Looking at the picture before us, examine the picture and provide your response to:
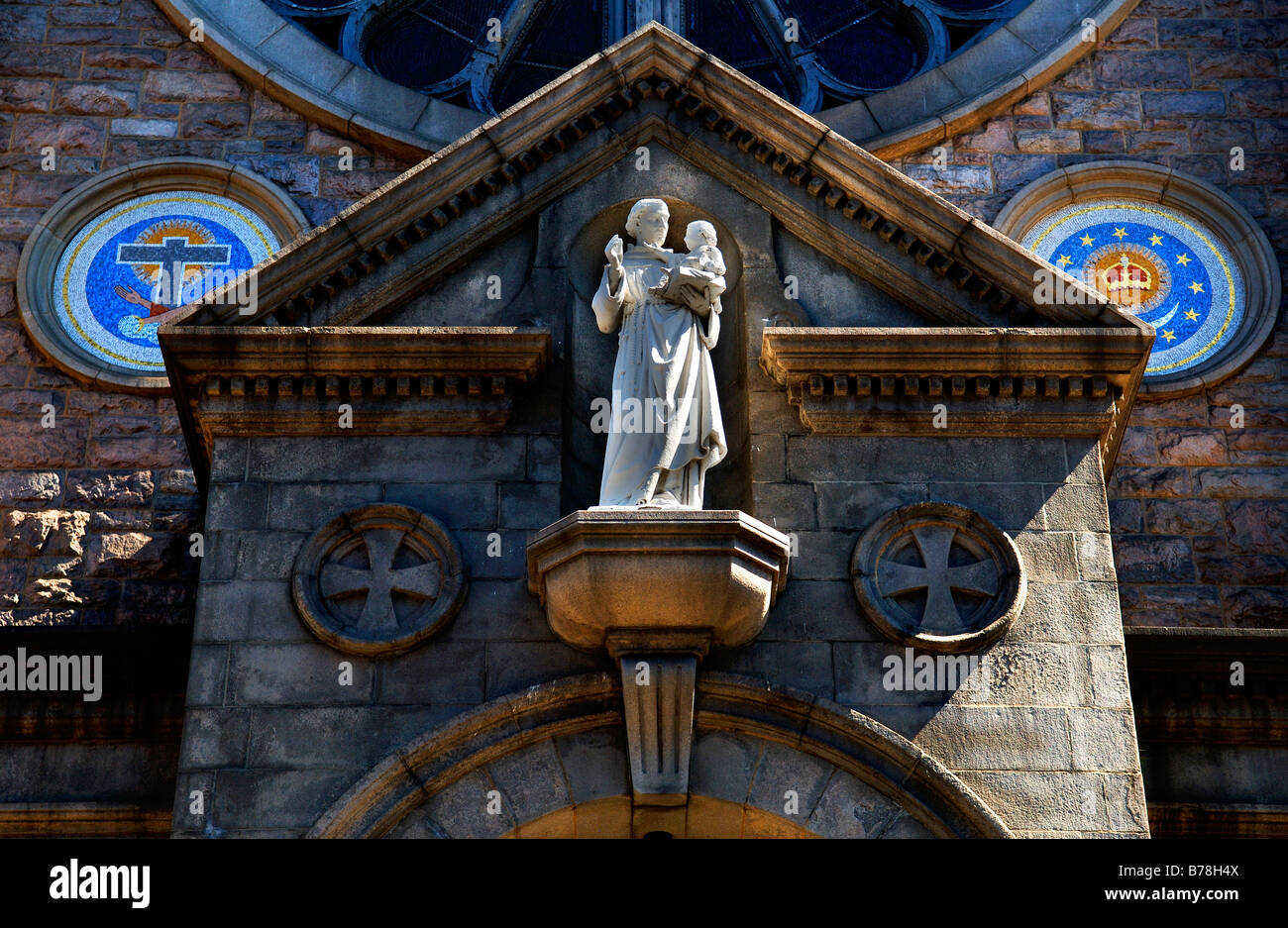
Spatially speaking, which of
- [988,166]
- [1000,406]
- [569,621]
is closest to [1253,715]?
[1000,406]

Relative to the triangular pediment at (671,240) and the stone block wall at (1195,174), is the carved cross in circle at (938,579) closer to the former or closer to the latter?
the triangular pediment at (671,240)

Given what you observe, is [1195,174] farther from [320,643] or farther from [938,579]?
[320,643]

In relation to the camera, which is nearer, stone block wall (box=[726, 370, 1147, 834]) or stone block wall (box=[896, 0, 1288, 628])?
stone block wall (box=[726, 370, 1147, 834])

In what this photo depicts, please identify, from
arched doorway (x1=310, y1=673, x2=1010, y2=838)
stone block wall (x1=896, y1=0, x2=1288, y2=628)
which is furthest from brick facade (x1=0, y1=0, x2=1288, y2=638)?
arched doorway (x1=310, y1=673, x2=1010, y2=838)

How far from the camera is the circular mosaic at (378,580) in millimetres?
11938

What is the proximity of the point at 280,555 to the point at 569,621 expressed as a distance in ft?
5.89

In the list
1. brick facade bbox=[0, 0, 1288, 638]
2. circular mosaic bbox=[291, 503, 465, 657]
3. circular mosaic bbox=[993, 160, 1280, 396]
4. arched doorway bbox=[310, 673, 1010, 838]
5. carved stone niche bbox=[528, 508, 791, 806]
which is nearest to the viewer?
arched doorway bbox=[310, 673, 1010, 838]

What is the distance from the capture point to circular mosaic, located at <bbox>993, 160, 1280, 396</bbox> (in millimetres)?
16672

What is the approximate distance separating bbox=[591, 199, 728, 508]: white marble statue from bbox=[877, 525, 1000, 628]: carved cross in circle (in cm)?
122

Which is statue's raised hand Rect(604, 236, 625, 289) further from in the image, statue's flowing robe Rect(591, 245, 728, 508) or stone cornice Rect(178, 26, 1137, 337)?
stone cornice Rect(178, 26, 1137, 337)

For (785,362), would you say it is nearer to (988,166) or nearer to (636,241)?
(636,241)

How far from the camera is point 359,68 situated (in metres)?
17.8

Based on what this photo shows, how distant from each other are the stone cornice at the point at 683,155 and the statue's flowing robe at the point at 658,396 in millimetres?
1139

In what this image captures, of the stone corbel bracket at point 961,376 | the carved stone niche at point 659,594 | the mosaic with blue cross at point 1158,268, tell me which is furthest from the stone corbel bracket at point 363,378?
the mosaic with blue cross at point 1158,268
